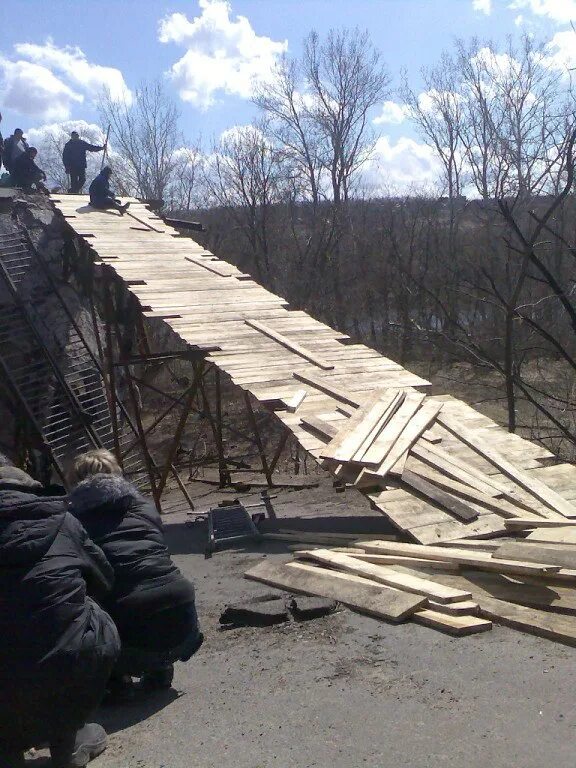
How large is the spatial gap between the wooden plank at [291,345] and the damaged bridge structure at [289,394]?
0.09ft

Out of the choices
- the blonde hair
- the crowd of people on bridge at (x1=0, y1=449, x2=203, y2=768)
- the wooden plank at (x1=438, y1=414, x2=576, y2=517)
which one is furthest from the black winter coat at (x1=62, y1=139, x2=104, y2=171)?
the crowd of people on bridge at (x1=0, y1=449, x2=203, y2=768)

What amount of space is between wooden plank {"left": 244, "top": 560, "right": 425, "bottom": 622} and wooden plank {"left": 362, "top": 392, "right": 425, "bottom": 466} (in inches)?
62.1

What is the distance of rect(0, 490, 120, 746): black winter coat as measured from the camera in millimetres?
3734

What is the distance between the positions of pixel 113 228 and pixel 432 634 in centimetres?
1279

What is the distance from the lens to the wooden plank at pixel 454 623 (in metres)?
5.68

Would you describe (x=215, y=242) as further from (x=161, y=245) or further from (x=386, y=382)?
(x=386, y=382)

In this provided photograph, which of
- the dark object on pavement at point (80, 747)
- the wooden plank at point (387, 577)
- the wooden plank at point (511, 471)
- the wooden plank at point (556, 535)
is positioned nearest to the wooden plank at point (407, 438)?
the wooden plank at point (511, 471)

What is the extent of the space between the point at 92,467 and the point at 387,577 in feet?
8.93

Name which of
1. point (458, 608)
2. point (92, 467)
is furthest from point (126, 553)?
point (458, 608)

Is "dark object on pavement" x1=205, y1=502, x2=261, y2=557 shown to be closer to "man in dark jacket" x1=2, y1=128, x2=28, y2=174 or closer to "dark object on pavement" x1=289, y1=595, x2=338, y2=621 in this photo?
"dark object on pavement" x1=289, y1=595, x2=338, y2=621

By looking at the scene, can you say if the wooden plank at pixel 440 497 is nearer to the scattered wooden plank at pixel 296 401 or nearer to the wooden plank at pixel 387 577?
the wooden plank at pixel 387 577

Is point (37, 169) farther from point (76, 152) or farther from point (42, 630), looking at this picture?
point (42, 630)

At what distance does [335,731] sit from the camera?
14.7 feet

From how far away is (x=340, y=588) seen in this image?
6672mm
